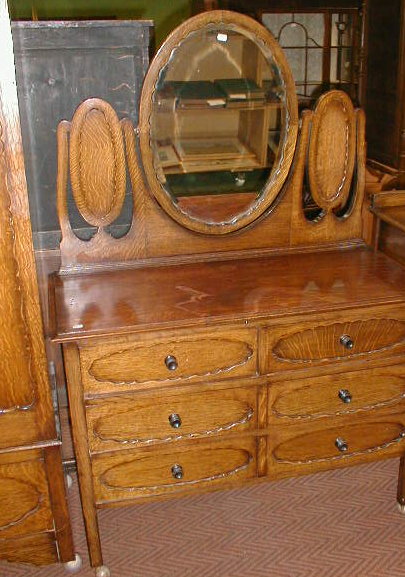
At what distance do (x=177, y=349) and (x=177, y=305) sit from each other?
0.43 feet

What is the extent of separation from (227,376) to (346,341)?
37 cm

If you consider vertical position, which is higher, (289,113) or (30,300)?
(289,113)

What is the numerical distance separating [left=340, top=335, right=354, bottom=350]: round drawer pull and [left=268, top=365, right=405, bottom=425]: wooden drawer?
0.35ft

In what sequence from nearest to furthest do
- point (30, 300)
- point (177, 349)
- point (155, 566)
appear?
1. point (30, 300)
2. point (177, 349)
3. point (155, 566)

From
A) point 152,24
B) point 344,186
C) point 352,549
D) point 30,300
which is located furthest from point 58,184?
point 352,549

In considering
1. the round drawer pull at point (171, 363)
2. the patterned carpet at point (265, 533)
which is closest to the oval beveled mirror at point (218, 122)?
the round drawer pull at point (171, 363)

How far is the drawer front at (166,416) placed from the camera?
69.8 inches

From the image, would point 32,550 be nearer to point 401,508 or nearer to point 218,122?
point 401,508

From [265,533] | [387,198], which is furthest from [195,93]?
[265,533]

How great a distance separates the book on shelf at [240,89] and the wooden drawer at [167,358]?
81 cm

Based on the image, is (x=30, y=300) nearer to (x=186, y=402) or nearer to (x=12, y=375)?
(x=12, y=375)

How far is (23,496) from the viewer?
1.84 m

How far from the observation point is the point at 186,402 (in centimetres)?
182

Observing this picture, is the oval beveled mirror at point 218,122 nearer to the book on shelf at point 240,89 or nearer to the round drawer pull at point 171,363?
the book on shelf at point 240,89
